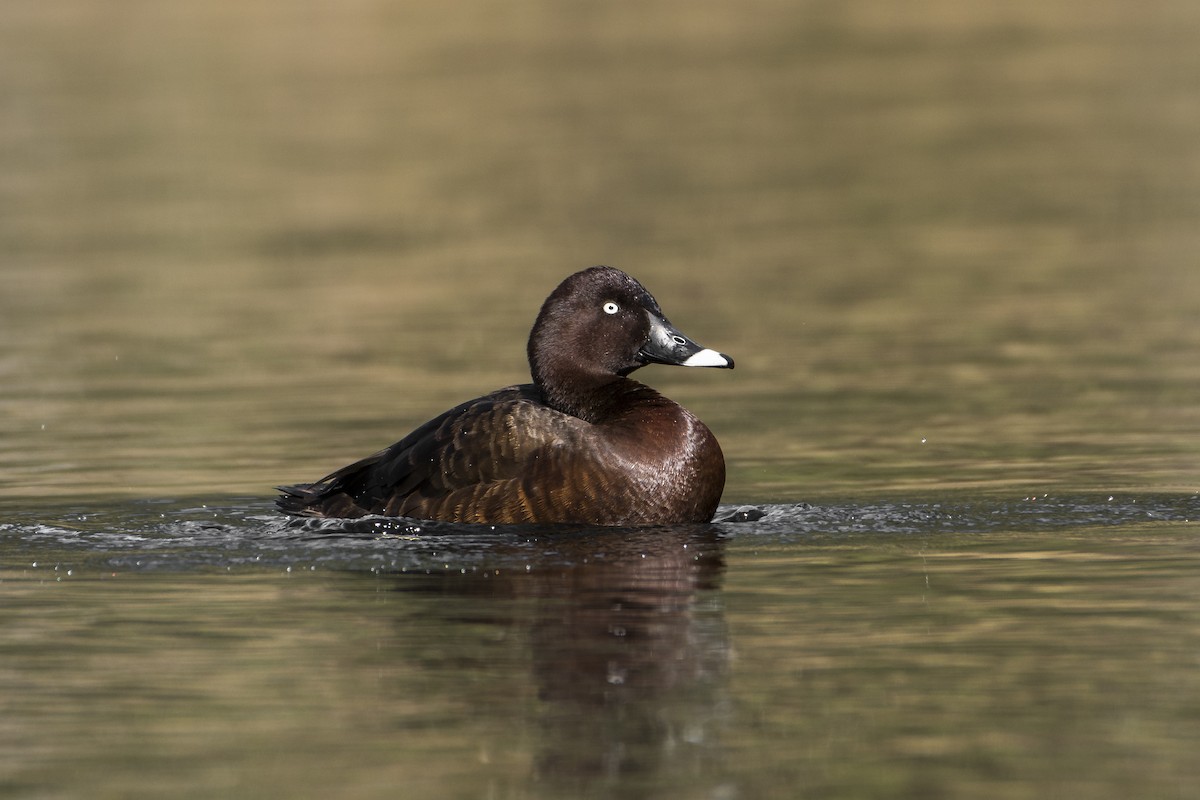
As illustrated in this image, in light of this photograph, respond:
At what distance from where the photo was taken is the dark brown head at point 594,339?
388 inches

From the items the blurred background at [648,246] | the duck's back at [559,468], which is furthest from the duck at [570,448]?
the blurred background at [648,246]

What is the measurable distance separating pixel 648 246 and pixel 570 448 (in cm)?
968

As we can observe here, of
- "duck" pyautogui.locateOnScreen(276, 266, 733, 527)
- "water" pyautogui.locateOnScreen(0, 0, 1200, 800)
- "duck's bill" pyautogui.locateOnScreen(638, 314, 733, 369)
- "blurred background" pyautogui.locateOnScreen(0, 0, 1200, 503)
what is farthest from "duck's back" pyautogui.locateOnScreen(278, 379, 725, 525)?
"blurred background" pyautogui.locateOnScreen(0, 0, 1200, 503)

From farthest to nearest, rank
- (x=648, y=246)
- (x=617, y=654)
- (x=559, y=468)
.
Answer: (x=648, y=246)
(x=559, y=468)
(x=617, y=654)

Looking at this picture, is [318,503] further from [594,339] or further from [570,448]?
[594,339]

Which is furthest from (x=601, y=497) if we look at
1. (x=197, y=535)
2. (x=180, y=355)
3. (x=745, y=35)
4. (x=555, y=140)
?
(x=745, y=35)

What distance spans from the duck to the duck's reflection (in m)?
0.20

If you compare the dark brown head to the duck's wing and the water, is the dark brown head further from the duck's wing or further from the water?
the water

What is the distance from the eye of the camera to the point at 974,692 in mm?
6586

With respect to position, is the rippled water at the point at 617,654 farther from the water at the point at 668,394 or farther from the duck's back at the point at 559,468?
the duck's back at the point at 559,468

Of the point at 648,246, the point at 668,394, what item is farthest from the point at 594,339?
the point at 648,246

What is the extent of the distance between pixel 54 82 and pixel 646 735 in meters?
32.5

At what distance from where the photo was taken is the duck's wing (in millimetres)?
9406

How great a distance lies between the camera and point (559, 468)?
30.7 ft
